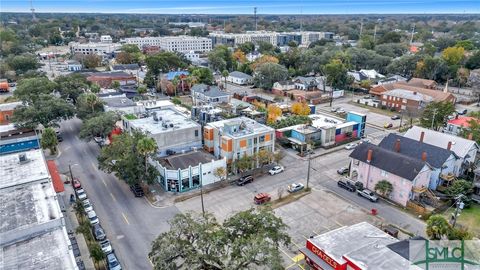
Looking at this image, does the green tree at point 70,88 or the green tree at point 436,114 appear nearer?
the green tree at point 436,114

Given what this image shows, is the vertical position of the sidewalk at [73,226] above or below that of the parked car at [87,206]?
below

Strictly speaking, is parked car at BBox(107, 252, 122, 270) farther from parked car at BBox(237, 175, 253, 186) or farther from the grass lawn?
the grass lawn

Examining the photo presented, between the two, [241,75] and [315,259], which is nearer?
[315,259]

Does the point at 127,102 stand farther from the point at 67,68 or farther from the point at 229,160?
the point at 67,68

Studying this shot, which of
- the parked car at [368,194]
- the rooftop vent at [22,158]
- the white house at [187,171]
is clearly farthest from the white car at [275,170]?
the rooftop vent at [22,158]

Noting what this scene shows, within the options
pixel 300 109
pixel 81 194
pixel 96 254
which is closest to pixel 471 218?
pixel 300 109

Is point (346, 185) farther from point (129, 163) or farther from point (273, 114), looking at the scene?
point (129, 163)

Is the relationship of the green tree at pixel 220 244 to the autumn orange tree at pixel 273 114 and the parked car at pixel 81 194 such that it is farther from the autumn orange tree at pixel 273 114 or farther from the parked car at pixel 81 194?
the autumn orange tree at pixel 273 114
